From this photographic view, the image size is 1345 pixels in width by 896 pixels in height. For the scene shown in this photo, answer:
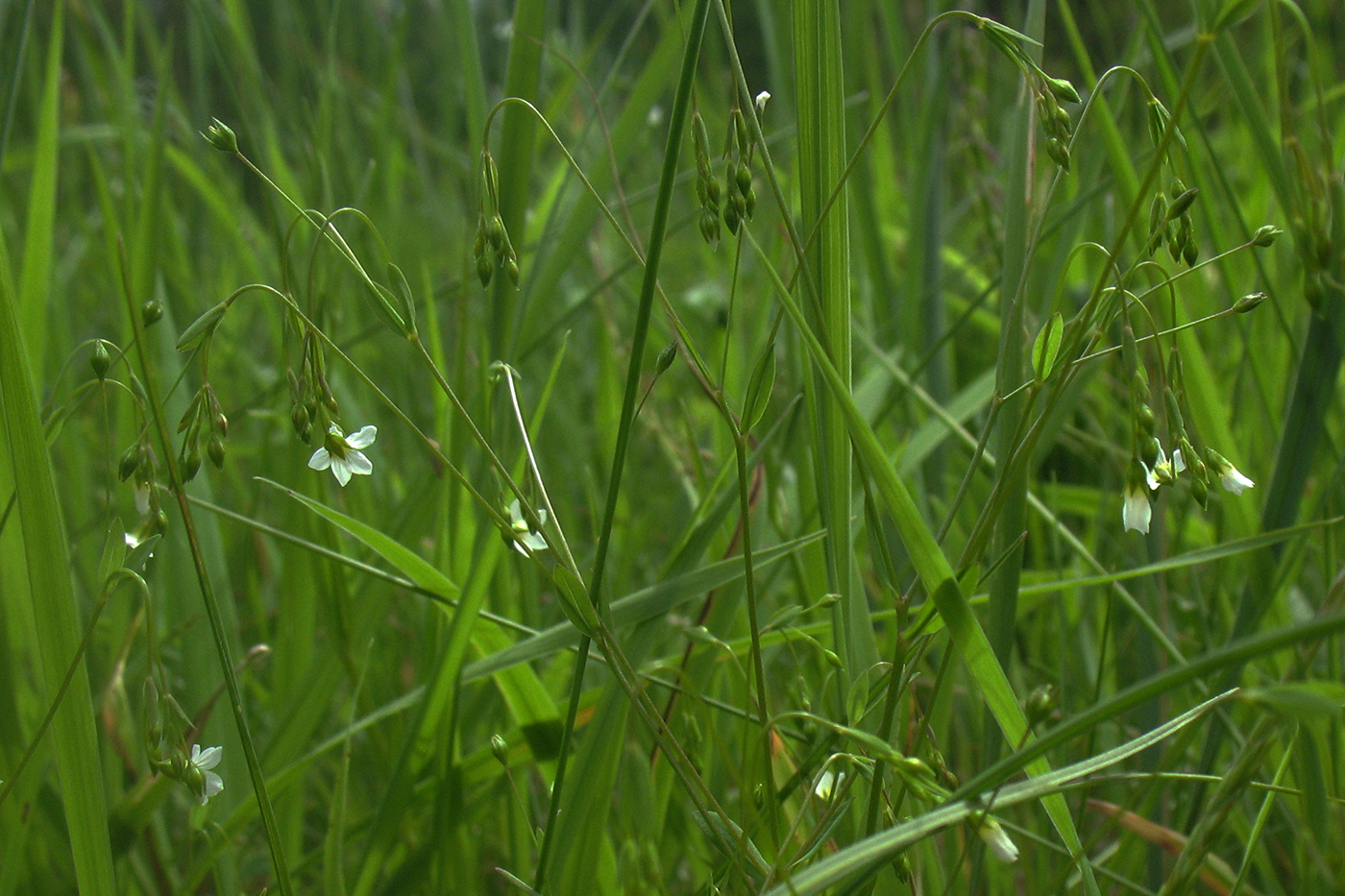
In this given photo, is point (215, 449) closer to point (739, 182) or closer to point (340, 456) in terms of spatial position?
point (340, 456)

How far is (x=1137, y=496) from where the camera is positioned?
441 mm

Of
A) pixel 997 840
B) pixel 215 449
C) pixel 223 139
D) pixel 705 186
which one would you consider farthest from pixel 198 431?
pixel 997 840

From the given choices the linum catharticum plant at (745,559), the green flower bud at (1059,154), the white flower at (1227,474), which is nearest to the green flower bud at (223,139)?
the linum catharticum plant at (745,559)

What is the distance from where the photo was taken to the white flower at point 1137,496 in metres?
0.43

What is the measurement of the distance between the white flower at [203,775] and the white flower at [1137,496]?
1.36 feet

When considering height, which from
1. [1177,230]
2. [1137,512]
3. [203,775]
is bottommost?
[203,775]

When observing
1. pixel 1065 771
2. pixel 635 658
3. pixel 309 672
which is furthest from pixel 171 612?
pixel 1065 771

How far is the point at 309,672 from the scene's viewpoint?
2.23ft

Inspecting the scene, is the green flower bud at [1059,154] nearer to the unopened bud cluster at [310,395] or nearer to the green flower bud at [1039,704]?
the green flower bud at [1039,704]

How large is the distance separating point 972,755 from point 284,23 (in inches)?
49.7

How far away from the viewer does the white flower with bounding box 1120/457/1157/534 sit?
1.42ft

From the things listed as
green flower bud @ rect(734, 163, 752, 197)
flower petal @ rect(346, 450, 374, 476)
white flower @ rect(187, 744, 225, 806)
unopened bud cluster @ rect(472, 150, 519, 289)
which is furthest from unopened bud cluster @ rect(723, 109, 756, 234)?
white flower @ rect(187, 744, 225, 806)

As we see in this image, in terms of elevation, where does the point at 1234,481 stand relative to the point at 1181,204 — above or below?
below

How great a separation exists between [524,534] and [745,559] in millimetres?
124
